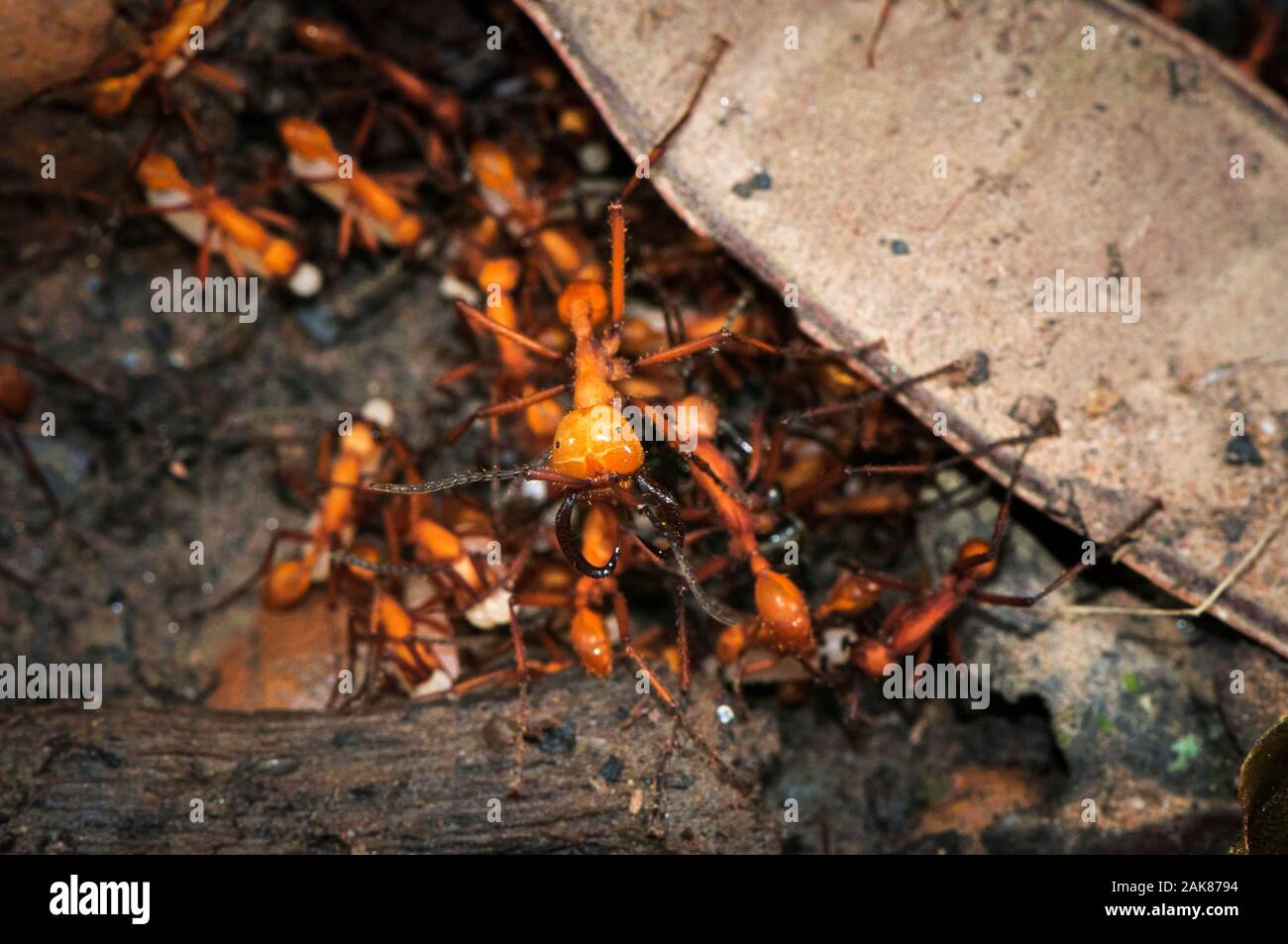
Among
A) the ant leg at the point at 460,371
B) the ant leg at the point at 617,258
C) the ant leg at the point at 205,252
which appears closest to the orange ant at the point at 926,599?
the ant leg at the point at 617,258

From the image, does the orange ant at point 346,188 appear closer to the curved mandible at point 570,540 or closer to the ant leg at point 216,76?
the ant leg at point 216,76

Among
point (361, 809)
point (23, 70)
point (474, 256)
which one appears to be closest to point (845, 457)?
point (474, 256)

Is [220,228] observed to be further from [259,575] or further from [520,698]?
[520,698]

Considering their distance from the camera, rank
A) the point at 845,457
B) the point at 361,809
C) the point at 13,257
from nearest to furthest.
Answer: the point at 361,809 < the point at 845,457 < the point at 13,257

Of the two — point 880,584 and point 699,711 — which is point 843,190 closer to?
point 880,584

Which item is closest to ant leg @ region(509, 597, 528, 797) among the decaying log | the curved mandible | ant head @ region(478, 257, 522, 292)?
the decaying log

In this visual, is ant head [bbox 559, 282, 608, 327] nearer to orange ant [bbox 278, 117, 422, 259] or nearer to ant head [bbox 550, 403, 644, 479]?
ant head [bbox 550, 403, 644, 479]

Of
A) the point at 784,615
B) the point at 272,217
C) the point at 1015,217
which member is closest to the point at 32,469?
the point at 272,217

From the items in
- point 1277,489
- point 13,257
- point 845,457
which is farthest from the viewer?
point 13,257
